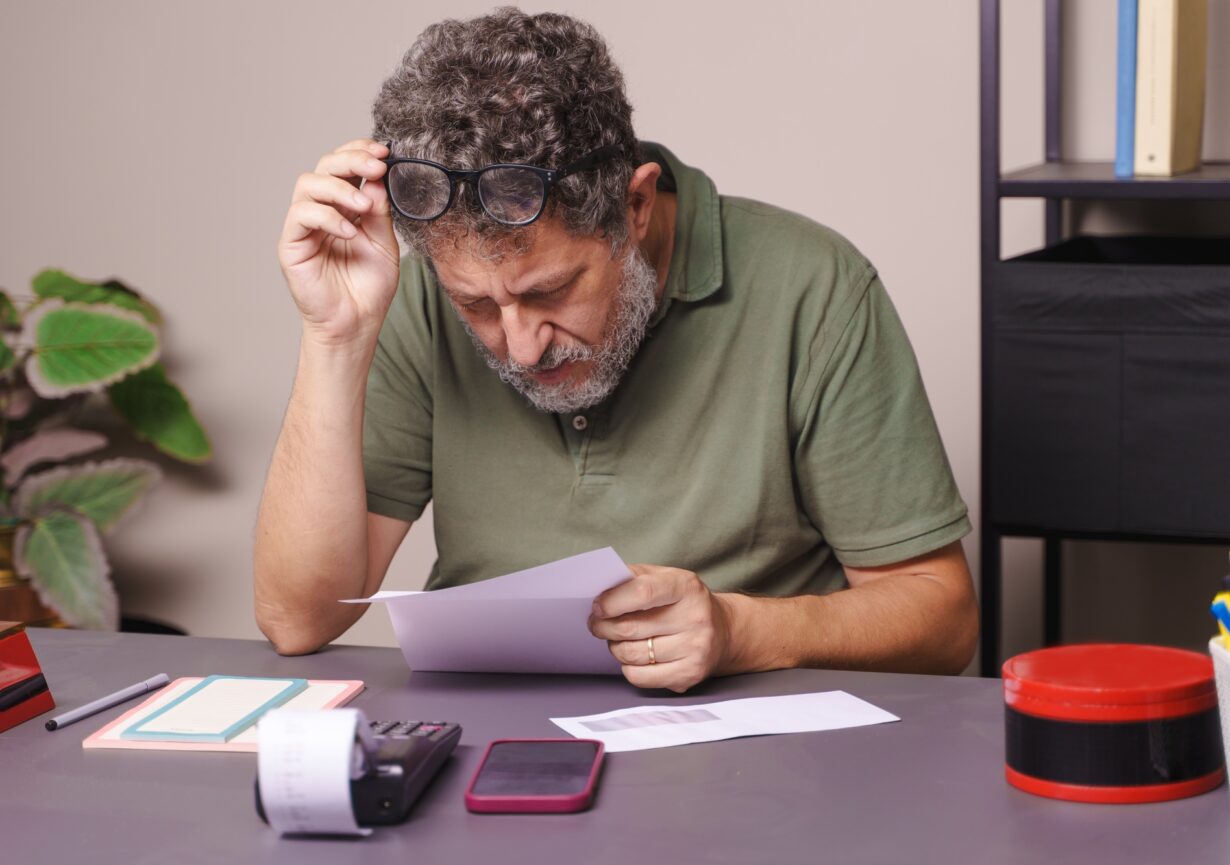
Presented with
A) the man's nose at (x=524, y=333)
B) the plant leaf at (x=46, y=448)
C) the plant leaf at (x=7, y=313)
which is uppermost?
the man's nose at (x=524, y=333)

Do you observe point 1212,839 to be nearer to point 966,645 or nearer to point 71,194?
point 966,645

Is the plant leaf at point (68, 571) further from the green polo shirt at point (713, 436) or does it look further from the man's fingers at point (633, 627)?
the man's fingers at point (633, 627)

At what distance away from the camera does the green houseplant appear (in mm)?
2455

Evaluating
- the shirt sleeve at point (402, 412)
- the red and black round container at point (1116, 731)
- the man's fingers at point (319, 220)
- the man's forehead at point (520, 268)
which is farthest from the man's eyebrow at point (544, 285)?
the red and black round container at point (1116, 731)

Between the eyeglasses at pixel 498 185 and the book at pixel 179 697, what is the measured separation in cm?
44

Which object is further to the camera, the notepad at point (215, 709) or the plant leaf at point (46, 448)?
the plant leaf at point (46, 448)

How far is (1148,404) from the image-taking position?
1.92 m

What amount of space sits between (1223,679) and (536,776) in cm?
47

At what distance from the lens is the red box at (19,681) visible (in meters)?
1.22

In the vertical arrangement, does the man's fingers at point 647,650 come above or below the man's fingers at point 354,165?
below

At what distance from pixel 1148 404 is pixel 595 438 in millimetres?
807

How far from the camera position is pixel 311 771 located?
3.10 ft

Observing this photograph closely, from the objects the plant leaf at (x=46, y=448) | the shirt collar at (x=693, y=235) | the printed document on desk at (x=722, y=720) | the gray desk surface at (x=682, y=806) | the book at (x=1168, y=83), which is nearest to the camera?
the gray desk surface at (x=682, y=806)

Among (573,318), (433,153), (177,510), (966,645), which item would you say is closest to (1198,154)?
(966,645)
